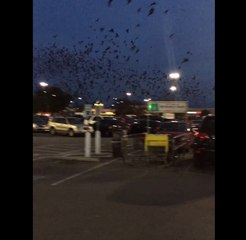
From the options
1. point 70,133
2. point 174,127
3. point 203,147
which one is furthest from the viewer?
point 70,133

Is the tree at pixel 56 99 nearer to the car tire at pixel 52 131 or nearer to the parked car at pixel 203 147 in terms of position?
the car tire at pixel 52 131

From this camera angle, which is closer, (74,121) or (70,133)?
(70,133)

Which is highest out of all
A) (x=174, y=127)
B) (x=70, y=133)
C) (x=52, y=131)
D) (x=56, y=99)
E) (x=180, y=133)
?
(x=56, y=99)

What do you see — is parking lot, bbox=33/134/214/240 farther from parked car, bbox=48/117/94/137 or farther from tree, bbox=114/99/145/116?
tree, bbox=114/99/145/116

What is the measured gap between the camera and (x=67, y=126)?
144ft

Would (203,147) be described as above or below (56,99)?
below

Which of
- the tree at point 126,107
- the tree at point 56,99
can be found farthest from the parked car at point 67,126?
the tree at point 56,99

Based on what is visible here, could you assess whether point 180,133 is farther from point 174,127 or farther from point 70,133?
point 70,133

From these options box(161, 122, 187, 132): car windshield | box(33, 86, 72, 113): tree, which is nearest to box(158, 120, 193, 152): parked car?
box(161, 122, 187, 132): car windshield

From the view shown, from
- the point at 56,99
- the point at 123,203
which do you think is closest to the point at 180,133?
the point at 123,203

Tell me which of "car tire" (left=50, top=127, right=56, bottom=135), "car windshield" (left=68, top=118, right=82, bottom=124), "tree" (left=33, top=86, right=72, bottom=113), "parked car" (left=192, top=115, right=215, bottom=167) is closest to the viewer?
"parked car" (left=192, top=115, right=215, bottom=167)

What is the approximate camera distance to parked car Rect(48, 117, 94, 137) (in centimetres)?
4322

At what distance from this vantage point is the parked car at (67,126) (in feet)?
142
